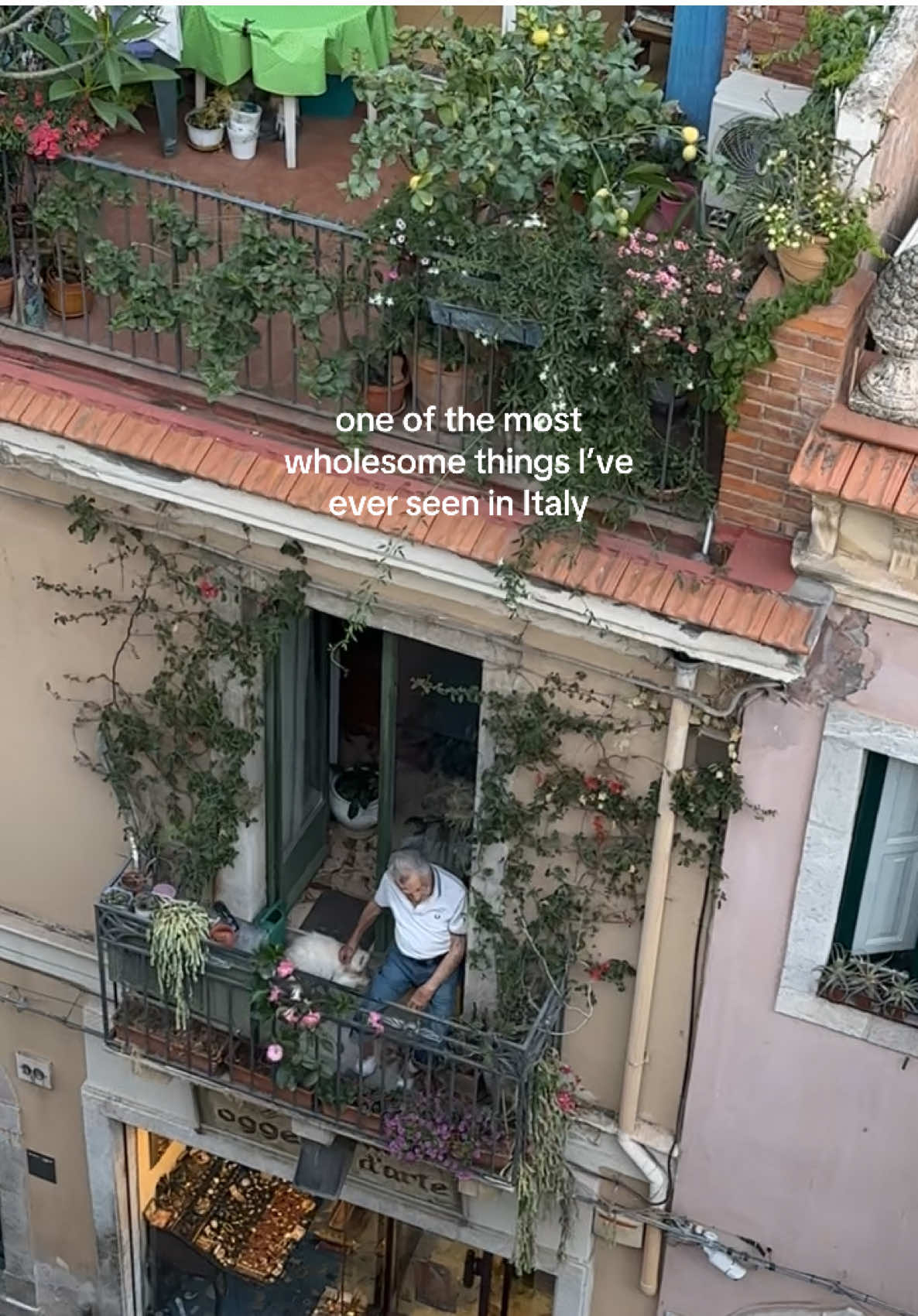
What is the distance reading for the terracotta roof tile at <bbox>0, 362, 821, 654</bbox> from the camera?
8859mm

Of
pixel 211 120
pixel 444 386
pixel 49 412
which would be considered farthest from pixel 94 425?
pixel 211 120

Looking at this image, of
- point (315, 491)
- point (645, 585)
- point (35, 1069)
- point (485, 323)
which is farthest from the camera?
point (35, 1069)

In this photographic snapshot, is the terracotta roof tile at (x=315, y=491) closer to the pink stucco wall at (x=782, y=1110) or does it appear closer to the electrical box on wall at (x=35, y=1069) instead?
the pink stucco wall at (x=782, y=1110)

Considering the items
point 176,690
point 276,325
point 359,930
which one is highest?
point 276,325

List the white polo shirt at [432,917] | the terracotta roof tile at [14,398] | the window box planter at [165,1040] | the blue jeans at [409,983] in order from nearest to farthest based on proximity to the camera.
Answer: the terracotta roof tile at [14,398]
the white polo shirt at [432,917]
the blue jeans at [409,983]
the window box planter at [165,1040]

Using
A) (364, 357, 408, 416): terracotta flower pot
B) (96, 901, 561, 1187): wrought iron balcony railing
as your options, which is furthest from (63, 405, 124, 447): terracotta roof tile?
(96, 901, 561, 1187): wrought iron balcony railing

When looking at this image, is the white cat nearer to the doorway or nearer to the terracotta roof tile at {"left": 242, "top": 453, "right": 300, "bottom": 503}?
the doorway

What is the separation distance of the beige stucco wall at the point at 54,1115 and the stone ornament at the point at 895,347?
6.69 metres

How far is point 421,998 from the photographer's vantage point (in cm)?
1102

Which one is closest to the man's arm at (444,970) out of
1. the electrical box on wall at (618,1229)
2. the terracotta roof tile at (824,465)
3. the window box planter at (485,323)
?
the electrical box on wall at (618,1229)

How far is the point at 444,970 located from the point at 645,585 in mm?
2888

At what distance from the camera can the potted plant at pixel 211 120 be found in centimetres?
1156

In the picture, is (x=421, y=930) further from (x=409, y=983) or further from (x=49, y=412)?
(x=49, y=412)

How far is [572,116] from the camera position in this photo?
8977 millimetres
